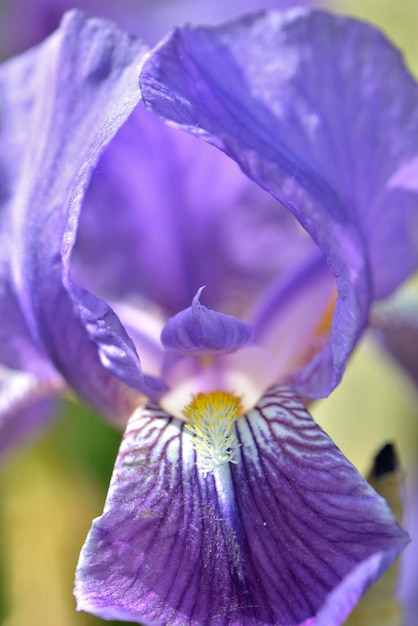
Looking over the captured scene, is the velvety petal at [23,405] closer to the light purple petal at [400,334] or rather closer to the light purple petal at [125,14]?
the light purple petal at [400,334]

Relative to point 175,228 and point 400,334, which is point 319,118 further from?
point 400,334

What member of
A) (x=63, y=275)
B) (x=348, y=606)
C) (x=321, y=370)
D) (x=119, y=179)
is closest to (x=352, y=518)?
(x=348, y=606)

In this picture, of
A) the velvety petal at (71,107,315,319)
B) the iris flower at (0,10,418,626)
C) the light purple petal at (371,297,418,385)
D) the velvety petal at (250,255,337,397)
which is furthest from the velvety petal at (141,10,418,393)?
the light purple petal at (371,297,418,385)

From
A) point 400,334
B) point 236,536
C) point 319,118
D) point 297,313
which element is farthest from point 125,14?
point 236,536

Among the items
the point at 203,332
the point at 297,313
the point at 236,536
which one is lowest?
the point at 236,536

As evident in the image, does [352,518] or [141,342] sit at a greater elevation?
[141,342]

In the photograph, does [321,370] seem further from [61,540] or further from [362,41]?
[61,540]
